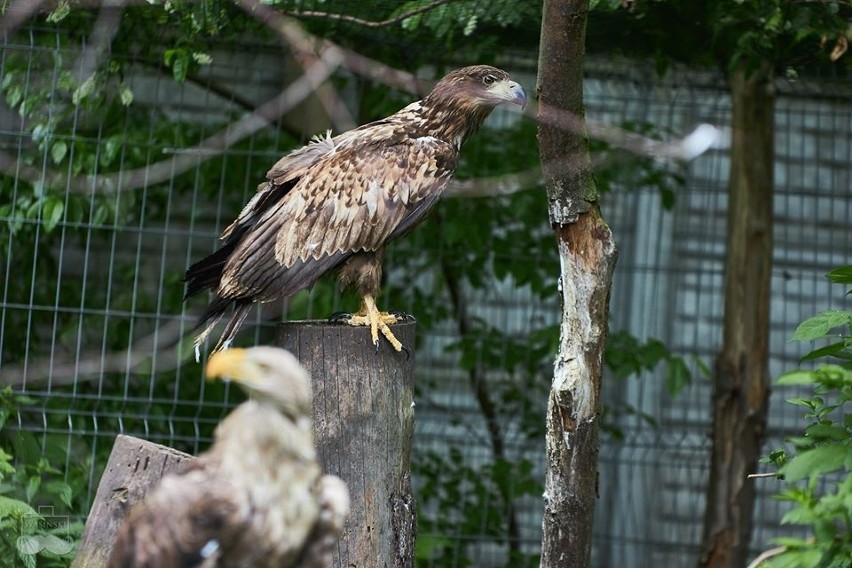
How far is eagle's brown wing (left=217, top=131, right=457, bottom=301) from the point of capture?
416cm

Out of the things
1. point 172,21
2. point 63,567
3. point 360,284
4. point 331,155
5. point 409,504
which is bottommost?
point 63,567

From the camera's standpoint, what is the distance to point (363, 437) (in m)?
3.64

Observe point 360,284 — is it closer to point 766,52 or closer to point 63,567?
point 63,567

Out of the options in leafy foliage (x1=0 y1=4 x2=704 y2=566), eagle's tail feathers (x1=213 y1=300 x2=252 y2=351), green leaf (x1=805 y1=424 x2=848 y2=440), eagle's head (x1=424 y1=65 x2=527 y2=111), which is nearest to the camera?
green leaf (x1=805 y1=424 x2=848 y2=440)

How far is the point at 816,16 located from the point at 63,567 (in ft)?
11.3

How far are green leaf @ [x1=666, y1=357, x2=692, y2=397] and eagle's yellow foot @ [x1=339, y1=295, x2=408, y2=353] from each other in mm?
1972

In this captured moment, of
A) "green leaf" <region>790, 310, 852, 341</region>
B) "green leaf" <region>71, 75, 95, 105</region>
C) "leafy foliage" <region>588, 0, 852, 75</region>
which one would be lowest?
"green leaf" <region>790, 310, 852, 341</region>

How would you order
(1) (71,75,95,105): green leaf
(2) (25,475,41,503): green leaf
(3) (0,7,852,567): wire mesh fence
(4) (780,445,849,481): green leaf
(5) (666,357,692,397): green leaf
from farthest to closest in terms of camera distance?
(5) (666,357,692,397): green leaf < (3) (0,7,852,567): wire mesh fence < (1) (71,75,95,105): green leaf < (2) (25,475,41,503): green leaf < (4) (780,445,849,481): green leaf

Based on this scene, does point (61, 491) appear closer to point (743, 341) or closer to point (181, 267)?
point (181, 267)

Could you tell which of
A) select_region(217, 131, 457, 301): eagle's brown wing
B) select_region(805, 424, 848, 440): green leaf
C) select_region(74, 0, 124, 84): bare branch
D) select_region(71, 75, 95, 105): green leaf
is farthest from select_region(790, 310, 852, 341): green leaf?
select_region(71, 75, 95, 105): green leaf

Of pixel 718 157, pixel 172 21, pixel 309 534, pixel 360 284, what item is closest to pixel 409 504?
pixel 360 284

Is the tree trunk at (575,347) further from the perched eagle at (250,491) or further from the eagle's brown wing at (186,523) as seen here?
the eagle's brown wing at (186,523)

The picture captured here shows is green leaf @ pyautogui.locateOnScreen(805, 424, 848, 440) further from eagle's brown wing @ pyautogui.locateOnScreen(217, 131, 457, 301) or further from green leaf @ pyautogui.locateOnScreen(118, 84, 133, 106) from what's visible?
green leaf @ pyautogui.locateOnScreen(118, 84, 133, 106)

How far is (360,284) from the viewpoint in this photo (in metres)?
4.29
